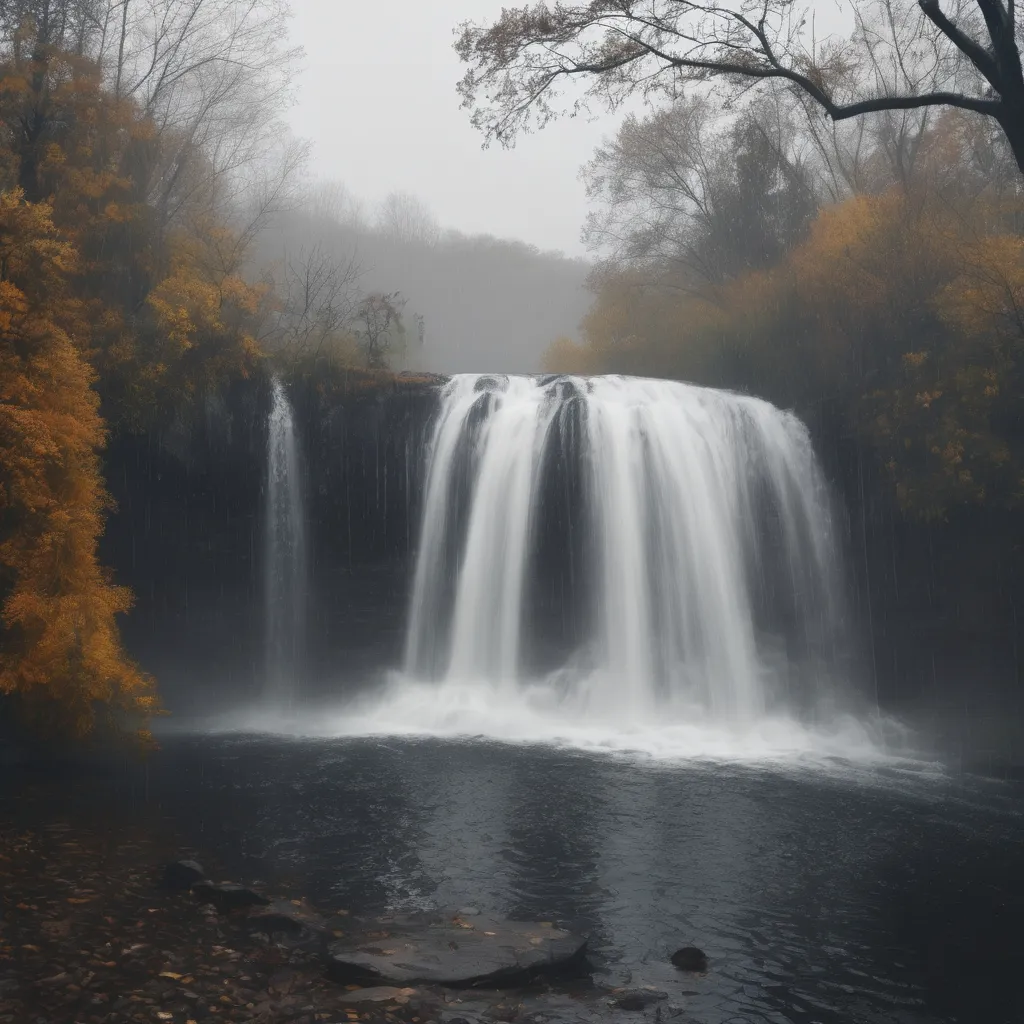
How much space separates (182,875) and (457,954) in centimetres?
281

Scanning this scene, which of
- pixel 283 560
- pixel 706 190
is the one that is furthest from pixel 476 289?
pixel 283 560

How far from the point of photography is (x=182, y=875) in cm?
841

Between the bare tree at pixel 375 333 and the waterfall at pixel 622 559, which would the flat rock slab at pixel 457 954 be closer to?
the waterfall at pixel 622 559

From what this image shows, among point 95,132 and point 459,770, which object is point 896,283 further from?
point 95,132

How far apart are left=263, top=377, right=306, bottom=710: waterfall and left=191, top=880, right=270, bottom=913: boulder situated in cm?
1095

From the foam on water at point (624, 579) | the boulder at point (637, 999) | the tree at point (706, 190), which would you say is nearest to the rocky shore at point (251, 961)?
the boulder at point (637, 999)

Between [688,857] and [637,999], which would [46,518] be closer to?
[688,857]

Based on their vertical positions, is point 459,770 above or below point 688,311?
below

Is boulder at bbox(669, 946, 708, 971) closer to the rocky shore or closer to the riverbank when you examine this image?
the rocky shore

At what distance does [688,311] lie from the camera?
1220 inches

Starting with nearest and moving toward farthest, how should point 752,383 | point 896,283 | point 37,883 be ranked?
point 37,883 → point 896,283 → point 752,383

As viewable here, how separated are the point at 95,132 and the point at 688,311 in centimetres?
1831

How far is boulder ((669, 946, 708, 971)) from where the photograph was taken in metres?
7.25

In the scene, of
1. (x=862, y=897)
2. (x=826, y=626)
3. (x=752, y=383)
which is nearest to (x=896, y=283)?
(x=752, y=383)
